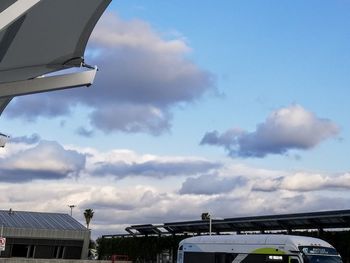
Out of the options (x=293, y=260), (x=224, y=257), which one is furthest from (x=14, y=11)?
(x=224, y=257)

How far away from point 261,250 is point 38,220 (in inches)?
2307

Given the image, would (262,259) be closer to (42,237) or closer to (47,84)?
(47,84)

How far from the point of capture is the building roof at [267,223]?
156 feet

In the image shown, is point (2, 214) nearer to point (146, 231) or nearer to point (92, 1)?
point (146, 231)

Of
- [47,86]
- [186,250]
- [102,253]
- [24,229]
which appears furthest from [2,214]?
[47,86]

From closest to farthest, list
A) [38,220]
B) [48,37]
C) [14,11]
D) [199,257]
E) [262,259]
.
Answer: [14,11], [48,37], [262,259], [199,257], [38,220]

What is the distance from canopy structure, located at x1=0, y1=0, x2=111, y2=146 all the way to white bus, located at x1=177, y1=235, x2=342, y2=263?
13.8 m

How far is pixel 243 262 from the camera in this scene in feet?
91.5

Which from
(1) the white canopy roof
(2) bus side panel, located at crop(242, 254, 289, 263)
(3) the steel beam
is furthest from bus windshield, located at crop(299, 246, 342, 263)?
(3) the steel beam

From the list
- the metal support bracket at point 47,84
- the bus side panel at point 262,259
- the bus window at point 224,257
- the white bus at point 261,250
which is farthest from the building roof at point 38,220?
the metal support bracket at point 47,84

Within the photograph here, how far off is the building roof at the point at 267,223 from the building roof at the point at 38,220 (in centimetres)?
1209

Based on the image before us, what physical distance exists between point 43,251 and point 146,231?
13.0 m

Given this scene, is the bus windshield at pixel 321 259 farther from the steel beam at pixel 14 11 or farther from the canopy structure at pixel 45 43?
the steel beam at pixel 14 11

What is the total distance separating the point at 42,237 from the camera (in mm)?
74875
